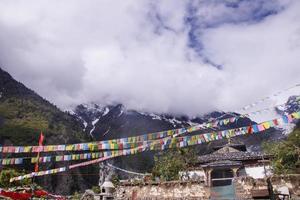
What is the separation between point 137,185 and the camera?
27.0 metres

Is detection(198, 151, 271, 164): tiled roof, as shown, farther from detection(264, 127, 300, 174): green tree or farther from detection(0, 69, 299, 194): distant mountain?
detection(0, 69, 299, 194): distant mountain

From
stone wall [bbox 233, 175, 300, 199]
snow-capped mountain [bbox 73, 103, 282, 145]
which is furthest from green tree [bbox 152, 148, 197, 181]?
snow-capped mountain [bbox 73, 103, 282, 145]

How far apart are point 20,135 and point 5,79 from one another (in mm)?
38427

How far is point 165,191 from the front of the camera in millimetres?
25250

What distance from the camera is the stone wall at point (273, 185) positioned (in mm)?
21328

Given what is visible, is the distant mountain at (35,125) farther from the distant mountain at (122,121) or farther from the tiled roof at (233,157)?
the tiled roof at (233,157)

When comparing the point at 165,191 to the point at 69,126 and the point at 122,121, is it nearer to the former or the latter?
the point at 69,126

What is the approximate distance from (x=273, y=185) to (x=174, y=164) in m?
14.2

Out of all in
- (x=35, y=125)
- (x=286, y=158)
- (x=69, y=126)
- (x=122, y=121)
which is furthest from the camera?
(x=122, y=121)

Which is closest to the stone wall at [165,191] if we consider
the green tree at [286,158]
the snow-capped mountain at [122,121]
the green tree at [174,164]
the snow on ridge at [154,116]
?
the green tree at [174,164]

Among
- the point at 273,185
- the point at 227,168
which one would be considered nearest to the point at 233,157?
the point at 227,168

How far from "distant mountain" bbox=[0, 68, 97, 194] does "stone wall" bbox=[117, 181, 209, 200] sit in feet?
165

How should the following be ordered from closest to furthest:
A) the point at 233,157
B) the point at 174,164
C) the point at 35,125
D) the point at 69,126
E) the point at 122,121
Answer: the point at 174,164
the point at 233,157
the point at 35,125
the point at 69,126
the point at 122,121

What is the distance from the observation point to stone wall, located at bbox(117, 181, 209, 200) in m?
23.9
